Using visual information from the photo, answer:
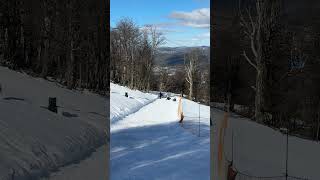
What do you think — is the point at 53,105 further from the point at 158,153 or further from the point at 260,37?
the point at 158,153

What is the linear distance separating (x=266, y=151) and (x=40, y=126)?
182cm

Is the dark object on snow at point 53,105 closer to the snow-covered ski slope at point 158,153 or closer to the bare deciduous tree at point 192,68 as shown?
the snow-covered ski slope at point 158,153

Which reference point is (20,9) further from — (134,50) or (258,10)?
(134,50)

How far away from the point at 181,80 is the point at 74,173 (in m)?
29.2

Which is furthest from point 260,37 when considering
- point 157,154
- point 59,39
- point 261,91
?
point 157,154

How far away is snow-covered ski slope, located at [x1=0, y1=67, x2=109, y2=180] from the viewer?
2.91 meters

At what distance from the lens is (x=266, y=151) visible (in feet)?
11.6

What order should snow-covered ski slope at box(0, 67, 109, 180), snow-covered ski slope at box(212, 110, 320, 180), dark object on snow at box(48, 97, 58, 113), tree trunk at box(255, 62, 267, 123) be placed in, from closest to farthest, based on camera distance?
snow-covered ski slope at box(0, 67, 109, 180) < dark object on snow at box(48, 97, 58, 113) < snow-covered ski slope at box(212, 110, 320, 180) < tree trunk at box(255, 62, 267, 123)

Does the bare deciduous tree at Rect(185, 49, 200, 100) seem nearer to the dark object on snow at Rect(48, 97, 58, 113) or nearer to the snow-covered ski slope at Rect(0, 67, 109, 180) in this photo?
the snow-covered ski slope at Rect(0, 67, 109, 180)

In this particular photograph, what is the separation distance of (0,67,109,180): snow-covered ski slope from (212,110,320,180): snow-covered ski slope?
3.86 ft

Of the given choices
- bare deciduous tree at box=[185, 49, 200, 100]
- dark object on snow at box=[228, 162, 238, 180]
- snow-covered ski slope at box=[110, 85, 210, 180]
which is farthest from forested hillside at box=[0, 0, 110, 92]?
bare deciduous tree at box=[185, 49, 200, 100]

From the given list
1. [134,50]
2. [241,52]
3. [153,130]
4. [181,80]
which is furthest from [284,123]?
[181,80]

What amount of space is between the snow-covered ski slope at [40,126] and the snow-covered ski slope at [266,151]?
1.18m

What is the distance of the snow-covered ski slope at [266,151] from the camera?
3404 mm
